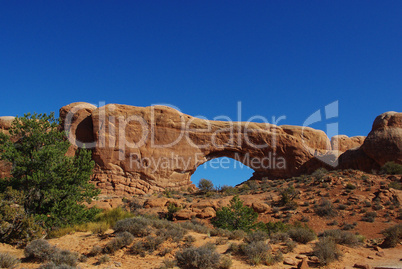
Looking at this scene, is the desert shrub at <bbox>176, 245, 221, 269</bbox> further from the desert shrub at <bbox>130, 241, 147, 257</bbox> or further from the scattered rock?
the scattered rock

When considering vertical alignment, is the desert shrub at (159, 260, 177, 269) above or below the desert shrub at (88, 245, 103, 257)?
below

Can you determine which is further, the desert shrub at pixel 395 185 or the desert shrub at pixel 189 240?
the desert shrub at pixel 395 185

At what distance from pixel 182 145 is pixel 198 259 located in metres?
21.0

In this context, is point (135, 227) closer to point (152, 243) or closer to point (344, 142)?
point (152, 243)

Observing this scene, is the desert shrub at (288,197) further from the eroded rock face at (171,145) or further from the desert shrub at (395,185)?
the eroded rock face at (171,145)

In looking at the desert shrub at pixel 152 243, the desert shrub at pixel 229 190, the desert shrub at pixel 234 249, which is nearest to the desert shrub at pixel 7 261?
the desert shrub at pixel 152 243

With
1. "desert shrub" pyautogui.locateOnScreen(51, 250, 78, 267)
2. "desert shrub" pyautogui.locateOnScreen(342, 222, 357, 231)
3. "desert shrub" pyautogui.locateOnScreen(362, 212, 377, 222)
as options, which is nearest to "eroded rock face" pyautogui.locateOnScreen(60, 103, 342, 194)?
"desert shrub" pyautogui.locateOnScreen(362, 212, 377, 222)

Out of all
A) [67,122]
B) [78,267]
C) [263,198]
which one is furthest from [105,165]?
[78,267]

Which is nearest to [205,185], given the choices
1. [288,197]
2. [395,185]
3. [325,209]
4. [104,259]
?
[288,197]

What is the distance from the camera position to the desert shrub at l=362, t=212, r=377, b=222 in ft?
52.8

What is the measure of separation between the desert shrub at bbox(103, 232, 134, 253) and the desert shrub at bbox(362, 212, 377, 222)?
45.9 feet

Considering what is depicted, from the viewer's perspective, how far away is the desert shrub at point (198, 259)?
22.2 feet

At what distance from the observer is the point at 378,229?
14.9 metres

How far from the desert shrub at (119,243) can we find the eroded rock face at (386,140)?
25.9 metres
